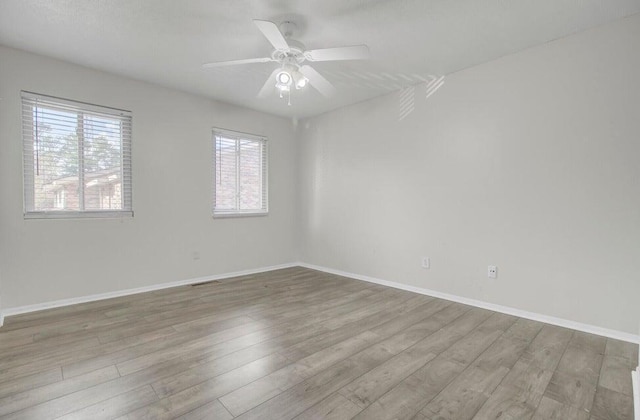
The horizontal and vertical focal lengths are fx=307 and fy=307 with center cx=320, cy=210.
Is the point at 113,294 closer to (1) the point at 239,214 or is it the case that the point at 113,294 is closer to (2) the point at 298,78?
(1) the point at 239,214

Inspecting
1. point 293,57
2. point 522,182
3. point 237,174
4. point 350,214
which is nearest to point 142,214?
point 237,174

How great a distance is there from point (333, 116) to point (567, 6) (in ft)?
9.45

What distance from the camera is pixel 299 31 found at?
8.18 ft

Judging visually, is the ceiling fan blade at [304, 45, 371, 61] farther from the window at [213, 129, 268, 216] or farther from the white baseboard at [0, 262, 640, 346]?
the white baseboard at [0, 262, 640, 346]

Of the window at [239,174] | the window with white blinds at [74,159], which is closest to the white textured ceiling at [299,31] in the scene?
the window with white blinds at [74,159]

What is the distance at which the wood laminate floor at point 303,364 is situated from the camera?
1587 millimetres

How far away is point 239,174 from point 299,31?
8.09 feet

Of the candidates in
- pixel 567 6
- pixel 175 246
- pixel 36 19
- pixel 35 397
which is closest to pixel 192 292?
pixel 175 246

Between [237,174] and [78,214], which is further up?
[237,174]

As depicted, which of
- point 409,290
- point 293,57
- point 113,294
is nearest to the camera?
point 293,57

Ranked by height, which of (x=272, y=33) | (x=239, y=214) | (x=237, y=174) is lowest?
(x=239, y=214)

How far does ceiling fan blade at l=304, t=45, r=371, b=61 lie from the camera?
217 cm

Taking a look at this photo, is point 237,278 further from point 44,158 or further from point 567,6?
point 567,6

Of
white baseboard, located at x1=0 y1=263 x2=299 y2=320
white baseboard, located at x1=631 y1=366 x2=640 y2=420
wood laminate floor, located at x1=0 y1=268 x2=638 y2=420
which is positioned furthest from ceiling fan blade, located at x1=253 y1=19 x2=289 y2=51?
white baseboard, located at x1=0 y1=263 x2=299 y2=320
